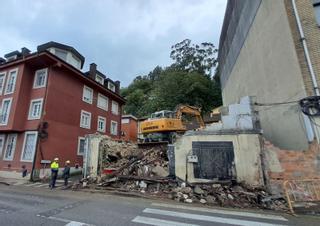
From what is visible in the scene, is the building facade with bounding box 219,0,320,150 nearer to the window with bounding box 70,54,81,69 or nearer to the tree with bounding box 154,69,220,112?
the window with bounding box 70,54,81,69


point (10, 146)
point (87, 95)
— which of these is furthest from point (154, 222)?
point (87, 95)

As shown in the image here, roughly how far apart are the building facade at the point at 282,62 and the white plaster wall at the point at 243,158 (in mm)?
1630

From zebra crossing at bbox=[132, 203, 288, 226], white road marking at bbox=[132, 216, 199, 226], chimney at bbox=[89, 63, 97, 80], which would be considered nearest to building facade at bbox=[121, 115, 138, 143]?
chimney at bbox=[89, 63, 97, 80]

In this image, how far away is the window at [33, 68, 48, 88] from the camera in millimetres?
17334

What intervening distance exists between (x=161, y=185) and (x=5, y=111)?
621 inches

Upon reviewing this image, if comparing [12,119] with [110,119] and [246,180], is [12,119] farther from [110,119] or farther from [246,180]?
[246,180]

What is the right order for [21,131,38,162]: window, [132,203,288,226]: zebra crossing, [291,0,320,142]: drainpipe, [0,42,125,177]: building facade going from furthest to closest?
1. [0,42,125,177]: building facade
2. [21,131,38,162]: window
3. [291,0,320,142]: drainpipe
4. [132,203,288,226]: zebra crossing

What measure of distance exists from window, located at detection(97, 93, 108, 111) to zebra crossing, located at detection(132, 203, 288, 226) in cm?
1777

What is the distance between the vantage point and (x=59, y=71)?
59.1 feet

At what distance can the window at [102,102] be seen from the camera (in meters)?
23.2

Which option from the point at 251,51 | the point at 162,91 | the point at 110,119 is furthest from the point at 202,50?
the point at 251,51

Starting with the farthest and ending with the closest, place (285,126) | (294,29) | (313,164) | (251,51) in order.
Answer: (251,51) → (285,126) → (294,29) → (313,164)

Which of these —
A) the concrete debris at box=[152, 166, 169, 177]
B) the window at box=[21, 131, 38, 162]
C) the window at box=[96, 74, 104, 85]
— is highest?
the window at box=[96, 74, 104, 85]

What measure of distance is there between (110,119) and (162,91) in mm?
16170
